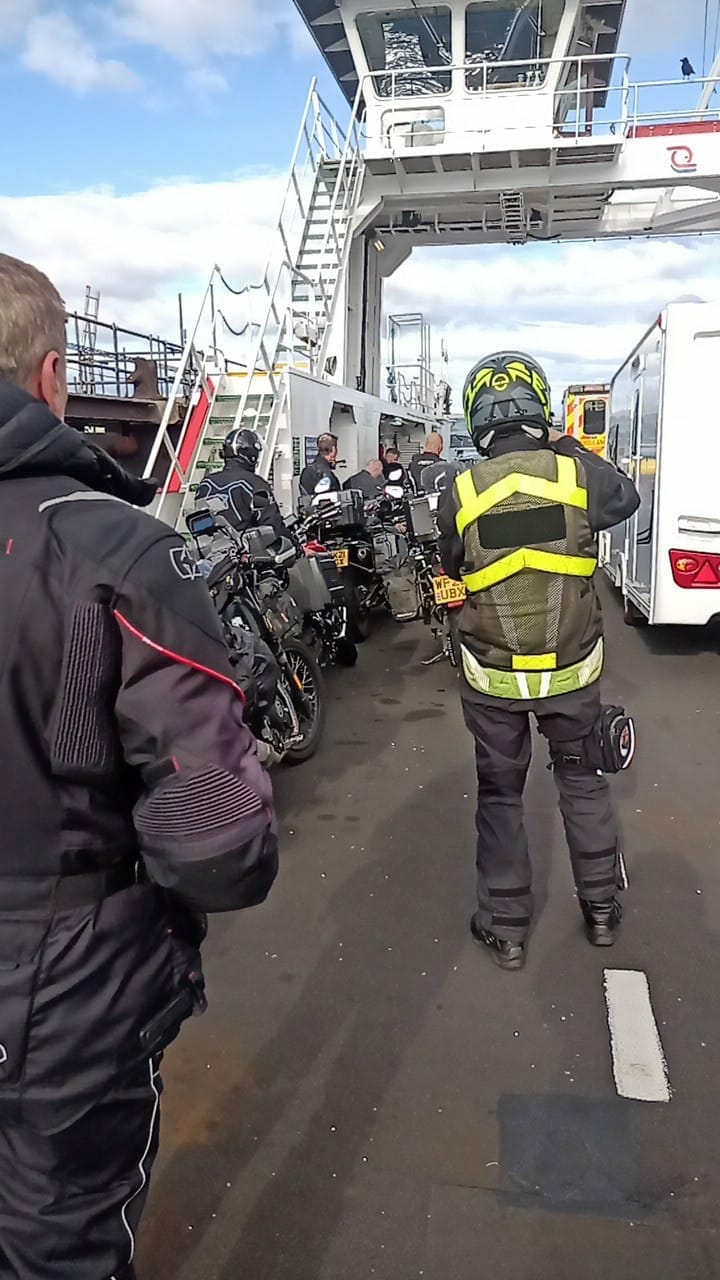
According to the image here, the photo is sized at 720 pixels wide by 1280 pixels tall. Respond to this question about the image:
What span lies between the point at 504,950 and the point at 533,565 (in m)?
1.40

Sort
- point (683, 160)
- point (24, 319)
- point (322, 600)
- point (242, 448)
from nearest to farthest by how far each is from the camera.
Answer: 1. point (24, 319)
2. point (322, 600)
3. point (242, 448)
4. point (683, 160)

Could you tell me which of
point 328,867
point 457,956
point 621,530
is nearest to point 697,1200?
point 457,956

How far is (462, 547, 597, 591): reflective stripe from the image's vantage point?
3150 mm

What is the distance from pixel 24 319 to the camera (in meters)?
1.33

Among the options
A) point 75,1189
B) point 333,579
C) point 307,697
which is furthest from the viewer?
point 333,579

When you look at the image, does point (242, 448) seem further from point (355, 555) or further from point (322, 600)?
point (355, 555)

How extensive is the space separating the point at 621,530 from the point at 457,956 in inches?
280

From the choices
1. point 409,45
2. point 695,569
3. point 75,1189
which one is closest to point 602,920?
point 75,1189

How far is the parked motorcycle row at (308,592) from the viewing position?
469 cm

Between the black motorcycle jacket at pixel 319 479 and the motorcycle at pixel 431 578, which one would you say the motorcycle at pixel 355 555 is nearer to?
the black motorcycle jacket at pixel 319 479

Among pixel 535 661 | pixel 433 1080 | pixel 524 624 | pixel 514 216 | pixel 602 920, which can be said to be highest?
pixel 514 216

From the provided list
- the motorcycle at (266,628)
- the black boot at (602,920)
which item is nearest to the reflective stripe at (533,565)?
the black boot at (602,920)

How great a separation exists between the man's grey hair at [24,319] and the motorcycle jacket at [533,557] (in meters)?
2.00

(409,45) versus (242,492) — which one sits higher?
(409,45)
